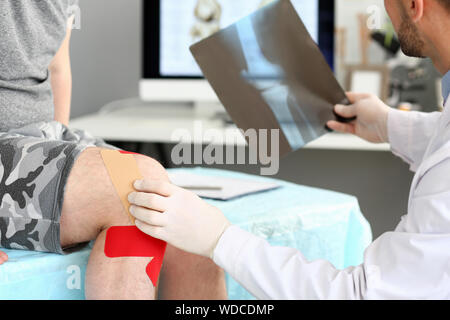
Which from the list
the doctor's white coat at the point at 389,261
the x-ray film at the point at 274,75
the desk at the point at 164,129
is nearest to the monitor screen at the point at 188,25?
the desk at the point at 164,129

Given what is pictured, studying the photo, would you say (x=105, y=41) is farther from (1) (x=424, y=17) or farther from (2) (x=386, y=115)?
(1) (x=424, y=17)

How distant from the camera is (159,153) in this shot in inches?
89.5

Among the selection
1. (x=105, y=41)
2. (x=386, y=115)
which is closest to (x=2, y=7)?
(x=386, y=115)

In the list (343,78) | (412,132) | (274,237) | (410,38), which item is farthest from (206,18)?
(410,38)

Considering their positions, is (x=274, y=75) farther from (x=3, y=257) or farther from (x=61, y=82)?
(x=3, y=257)

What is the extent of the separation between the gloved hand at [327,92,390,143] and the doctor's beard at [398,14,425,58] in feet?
1.08

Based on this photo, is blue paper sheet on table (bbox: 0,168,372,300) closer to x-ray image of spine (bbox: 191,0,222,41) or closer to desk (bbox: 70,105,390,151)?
desk (bbox: 70,105,390,151)

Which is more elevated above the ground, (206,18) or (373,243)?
→ (206,18)

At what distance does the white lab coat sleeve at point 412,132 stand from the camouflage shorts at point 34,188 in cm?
64

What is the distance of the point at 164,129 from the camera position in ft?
6.09

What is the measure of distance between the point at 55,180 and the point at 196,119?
139cm

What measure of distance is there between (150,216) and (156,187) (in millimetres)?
36

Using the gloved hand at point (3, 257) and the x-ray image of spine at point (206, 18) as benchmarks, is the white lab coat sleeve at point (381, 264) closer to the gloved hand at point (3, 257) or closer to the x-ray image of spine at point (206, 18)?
the gloved hand at point (3, 257)
